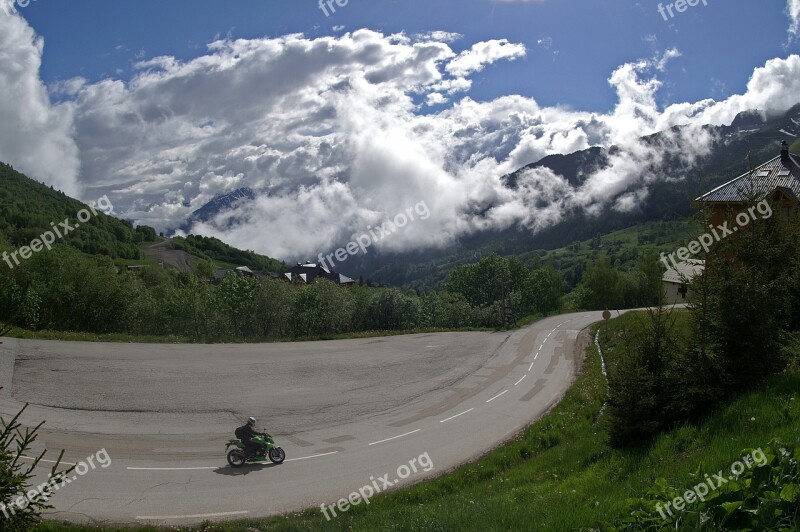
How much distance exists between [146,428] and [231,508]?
7.67m

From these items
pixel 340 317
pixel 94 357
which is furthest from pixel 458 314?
pixel 94 357

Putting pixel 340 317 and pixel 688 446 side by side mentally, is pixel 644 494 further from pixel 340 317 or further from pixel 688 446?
pixel 340 317

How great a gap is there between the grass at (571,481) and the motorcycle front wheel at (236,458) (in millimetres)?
4238

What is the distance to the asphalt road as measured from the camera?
46.2 feet

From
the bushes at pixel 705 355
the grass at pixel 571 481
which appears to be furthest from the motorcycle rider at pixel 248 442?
the bushes at pixel 705 355

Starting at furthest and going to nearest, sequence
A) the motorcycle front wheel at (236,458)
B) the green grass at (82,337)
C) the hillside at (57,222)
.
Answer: the hillside at (57,222) → the green grass at (82,337) → the motorcycle front wheel at (236,458)

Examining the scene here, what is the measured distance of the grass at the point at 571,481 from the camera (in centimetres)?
783

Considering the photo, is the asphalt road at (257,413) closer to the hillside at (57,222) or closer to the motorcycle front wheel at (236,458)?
the motorcycle front wheel at (236,458)

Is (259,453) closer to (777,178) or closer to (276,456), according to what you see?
(276,456)

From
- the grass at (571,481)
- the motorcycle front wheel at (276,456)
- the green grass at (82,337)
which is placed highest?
the green grass at (82,337)

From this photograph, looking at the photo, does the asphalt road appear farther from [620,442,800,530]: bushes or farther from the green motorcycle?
[620,442,800,530]: bushes

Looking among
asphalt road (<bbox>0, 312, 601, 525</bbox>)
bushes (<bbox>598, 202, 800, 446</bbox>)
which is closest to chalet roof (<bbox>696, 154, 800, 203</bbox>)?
asphalt road (<bbox>0, 312, 601, 525</bbox>)

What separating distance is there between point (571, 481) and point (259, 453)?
9.60m

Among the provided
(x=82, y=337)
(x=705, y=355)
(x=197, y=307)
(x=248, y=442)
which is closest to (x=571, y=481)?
(x=705, y=355)
